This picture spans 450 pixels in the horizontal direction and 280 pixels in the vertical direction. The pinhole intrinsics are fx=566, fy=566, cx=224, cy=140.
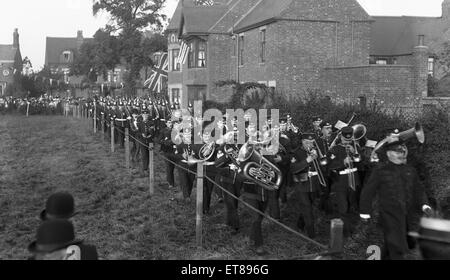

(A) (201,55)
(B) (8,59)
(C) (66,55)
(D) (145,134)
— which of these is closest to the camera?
(D) (145,134)

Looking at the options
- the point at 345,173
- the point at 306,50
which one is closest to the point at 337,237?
the point at 345,173

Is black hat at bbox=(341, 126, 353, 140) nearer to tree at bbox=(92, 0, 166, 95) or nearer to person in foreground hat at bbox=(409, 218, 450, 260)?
person in foreground hat at bbox=(409, 218, 450, 260)

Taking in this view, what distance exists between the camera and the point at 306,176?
9570mm

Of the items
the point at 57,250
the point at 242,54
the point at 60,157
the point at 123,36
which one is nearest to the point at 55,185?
the point at 60,157

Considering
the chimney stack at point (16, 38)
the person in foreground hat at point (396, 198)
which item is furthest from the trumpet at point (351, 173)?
the chimney stack at point (16, 38)

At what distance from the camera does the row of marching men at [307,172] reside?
688 centimetres

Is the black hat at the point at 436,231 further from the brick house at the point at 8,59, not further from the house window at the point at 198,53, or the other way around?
the brick house at the point at 8,59

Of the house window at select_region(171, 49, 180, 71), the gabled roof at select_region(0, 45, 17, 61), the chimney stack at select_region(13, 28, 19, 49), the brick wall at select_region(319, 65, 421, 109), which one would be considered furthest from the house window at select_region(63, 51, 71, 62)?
the brick wall at select_region(319, 65, 421, 109)

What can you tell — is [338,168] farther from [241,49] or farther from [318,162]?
[241,49]

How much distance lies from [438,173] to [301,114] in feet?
19.2

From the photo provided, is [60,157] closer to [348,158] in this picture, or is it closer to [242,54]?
[348,158]

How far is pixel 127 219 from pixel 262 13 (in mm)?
22294

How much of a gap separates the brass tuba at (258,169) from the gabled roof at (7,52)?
295ft

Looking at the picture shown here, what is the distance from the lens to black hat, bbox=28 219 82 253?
14.3 feet
